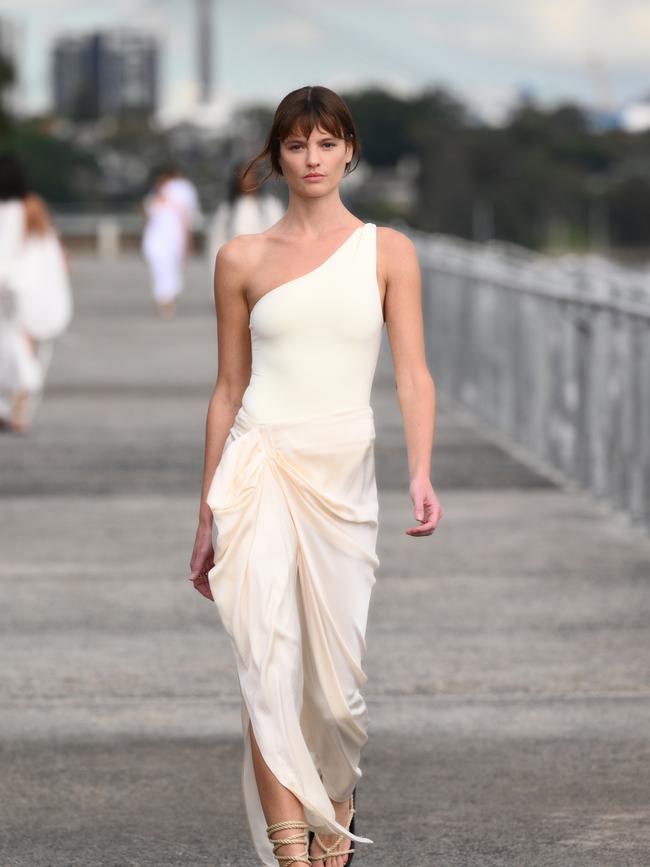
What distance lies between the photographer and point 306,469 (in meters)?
5.04

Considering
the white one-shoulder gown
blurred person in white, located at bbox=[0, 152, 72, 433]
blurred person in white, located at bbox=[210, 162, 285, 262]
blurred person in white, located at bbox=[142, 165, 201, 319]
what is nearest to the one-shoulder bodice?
the white one-shoulder gown

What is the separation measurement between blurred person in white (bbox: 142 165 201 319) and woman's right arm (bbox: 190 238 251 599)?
78.0 ft

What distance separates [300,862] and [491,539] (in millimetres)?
6020

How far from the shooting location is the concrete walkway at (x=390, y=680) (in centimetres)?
580

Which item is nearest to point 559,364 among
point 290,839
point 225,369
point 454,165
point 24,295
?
point 24,295

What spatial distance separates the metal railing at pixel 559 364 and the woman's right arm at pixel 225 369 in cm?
570

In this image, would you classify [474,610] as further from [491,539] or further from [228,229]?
[228,229]

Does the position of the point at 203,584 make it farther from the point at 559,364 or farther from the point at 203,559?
the point at 559,364

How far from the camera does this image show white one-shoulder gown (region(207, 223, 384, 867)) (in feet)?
16.3

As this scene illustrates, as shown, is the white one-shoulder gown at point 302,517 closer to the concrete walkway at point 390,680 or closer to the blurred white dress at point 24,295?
the concrete walkway at point 390,680

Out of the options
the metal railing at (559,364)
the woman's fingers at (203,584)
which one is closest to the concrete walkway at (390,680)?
the metal railing at (559,364)

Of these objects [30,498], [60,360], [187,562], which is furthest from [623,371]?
[60,360]

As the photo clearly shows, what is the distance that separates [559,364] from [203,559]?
809cm

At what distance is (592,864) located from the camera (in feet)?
17.9
